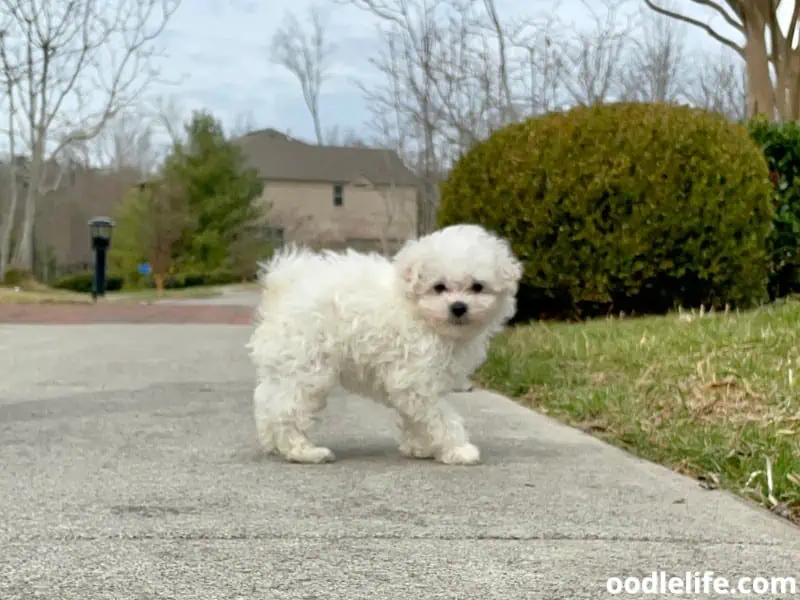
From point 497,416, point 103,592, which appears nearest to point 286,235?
point 497,416

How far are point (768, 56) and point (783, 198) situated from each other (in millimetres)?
5953

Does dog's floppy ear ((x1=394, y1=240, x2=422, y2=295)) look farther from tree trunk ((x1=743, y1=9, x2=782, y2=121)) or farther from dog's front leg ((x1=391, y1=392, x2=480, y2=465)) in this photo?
tree trunk ((x1=743, y1=9, x2=782, y2=121))

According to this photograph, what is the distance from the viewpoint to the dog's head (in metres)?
4.21

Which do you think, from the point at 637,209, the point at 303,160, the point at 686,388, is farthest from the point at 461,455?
the point at 303,160

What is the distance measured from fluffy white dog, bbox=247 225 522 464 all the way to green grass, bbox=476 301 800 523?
1157 millimetres

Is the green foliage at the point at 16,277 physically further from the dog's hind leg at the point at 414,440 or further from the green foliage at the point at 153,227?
the dog's hind leg at the point at 414,440

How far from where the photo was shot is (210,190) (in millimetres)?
42750

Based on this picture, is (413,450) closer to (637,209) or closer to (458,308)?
(458,308)

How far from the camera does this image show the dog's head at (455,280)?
13.8 feet

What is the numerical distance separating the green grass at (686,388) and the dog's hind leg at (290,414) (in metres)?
1.69

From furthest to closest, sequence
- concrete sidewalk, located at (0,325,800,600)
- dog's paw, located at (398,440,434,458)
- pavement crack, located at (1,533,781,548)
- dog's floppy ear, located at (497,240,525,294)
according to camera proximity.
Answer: dog's paw, located at (398,440,434,458)
dog's floppy ear, located at (497,240,525,294)
pavement crack, located at (1,533,781,548)
concrete sidewalk, located at (0,325,800,600)

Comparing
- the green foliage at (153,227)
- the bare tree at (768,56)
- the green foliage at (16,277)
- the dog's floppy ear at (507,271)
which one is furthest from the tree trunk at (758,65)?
the green foliage at (153,227)

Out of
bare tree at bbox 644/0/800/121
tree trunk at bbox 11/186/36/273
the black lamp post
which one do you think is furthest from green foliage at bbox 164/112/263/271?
bare tree at bbox 644/0/800/121

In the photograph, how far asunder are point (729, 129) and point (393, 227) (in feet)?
115
